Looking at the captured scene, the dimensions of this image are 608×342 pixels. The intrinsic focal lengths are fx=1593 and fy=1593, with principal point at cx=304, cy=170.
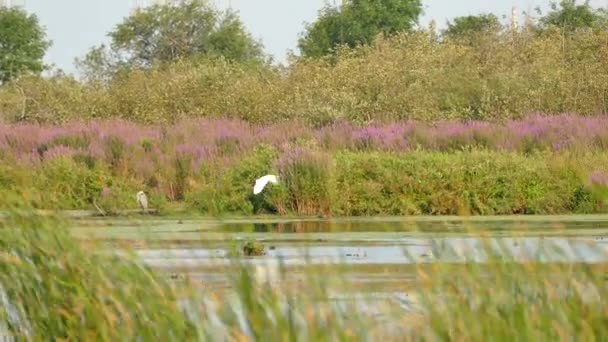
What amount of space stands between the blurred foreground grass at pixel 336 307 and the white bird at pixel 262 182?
1384 centimetres

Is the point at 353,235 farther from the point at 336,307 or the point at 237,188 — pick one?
the point at 336,307

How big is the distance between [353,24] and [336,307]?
50825mm

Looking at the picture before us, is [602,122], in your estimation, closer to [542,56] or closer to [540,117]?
[540,117]

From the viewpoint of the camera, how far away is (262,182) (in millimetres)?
20656

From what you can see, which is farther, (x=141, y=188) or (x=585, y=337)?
(x=141, y=188)

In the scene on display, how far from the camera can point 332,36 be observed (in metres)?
56.9

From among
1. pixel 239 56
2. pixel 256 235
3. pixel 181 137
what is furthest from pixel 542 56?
pixel 239 56

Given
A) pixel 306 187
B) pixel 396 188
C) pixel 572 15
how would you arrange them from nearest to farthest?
pixel 306 187 < pixel 396 188 < pixel 572 15

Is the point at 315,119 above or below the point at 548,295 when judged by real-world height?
below

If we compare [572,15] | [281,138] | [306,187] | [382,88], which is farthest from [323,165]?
[572,15]

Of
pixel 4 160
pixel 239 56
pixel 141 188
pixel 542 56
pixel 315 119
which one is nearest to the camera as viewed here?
pixel 141 188

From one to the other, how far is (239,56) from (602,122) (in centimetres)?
3065

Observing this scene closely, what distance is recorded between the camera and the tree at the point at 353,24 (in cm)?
5606

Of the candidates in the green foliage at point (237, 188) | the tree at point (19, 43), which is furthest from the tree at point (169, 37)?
the green foliage at point (237, 188)
